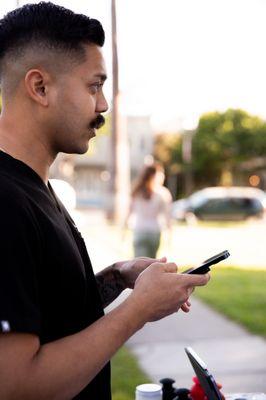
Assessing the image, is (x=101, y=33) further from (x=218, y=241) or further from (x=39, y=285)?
(x=218, y=241)

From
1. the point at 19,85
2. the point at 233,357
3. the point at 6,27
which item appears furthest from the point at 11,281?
the point at 233,357

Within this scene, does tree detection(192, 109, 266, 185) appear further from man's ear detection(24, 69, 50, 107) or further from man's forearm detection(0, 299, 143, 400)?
man's forearm detection(0, 299, 143, 400)

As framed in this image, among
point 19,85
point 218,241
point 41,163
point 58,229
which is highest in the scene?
point 19,85

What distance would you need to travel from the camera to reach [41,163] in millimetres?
1318

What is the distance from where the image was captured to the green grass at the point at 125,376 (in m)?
3.79

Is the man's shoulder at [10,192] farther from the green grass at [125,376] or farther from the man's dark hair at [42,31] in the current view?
the green grass at [125,376]

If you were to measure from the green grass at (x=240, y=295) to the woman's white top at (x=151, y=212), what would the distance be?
1.17m

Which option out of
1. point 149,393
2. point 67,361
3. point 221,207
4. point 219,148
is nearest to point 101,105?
point 67,361

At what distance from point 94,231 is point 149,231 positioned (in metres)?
10.8

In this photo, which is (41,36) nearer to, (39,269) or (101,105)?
(101,105)

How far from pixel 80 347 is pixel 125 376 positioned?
10.5 ft

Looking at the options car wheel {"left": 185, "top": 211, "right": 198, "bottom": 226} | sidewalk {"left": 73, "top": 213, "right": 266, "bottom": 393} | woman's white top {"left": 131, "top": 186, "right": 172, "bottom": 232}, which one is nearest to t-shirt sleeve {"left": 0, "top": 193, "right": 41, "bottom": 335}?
sidewalk {"left": 73, "top": 213, "right": 266, "bottom": 393}

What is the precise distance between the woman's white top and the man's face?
17.8 ft

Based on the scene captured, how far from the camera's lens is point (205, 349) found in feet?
16.2
